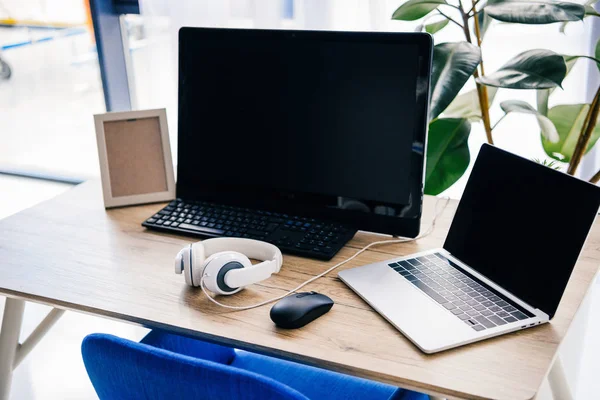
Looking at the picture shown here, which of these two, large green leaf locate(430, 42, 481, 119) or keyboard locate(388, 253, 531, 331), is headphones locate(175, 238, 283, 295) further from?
large green leaf locate(430, 42, 481, 119)

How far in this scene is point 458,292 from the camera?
3.35 ft

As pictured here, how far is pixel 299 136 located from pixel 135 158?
1.38 ft

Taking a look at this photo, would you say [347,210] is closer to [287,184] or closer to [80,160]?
[287,184]

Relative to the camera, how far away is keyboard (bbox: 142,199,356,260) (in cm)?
120

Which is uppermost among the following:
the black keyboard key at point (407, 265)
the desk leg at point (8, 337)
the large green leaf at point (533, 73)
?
the large green leaf at point (533, 73)

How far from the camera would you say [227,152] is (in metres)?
1.35

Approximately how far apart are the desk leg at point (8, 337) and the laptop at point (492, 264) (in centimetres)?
74

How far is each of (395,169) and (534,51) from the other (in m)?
0.42

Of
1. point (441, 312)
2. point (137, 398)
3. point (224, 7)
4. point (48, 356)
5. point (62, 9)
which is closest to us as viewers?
point (137, 398)

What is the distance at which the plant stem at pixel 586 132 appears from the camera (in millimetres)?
1397

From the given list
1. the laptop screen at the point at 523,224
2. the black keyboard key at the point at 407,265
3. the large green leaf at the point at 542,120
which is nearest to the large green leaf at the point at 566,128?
the large green leaf at the point at 542,120

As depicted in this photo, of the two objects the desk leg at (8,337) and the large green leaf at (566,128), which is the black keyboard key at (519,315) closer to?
the large green leaf at (566,128)

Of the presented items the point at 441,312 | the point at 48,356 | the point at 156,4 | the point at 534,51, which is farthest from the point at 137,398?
the point at 156,4

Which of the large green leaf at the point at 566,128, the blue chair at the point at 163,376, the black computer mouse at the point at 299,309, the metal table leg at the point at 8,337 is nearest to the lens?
the blue chair at the point at 163,376
